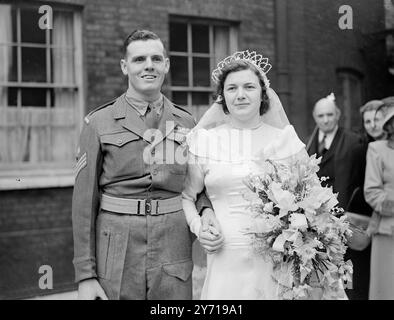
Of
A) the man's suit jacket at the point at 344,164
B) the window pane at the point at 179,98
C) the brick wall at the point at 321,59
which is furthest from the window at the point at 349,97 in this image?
the window pane at the point at 179,98

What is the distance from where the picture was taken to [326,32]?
16.6 ft

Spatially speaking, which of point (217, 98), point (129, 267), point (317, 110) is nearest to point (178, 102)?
point (317, 110)

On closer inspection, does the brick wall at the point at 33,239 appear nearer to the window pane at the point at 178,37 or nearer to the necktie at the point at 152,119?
the window pane at the point at 178,37

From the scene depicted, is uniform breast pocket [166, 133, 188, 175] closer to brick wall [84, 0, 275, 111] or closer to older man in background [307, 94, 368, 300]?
older man in background [307, 94, 368, 300]

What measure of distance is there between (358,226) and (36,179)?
285 centimetres

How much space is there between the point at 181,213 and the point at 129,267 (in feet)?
1.27

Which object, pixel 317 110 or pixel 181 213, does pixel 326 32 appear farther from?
pixel 181 213

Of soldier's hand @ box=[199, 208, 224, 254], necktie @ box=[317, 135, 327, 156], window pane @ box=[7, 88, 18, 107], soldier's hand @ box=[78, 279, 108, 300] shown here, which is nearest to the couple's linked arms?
soldier's hand @ box=[199, 208, 224, 254]

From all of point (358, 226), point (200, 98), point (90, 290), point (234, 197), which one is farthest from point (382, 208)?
point (90, 290)

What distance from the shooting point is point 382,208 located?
3.97 m

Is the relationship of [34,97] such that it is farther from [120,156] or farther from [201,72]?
[120,156]

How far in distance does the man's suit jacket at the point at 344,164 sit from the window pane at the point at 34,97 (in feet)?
8.66

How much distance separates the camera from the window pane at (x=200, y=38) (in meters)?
5.34

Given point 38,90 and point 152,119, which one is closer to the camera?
point 152,119
